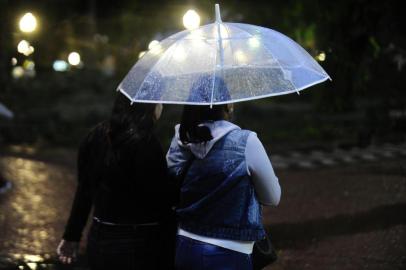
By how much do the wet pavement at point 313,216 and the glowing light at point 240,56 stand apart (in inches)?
130

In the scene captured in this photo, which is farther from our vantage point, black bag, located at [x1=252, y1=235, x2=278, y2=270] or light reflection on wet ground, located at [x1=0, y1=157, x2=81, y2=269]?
light reflection on wet ground, located at [x1=0, y1=157, x2=81, y2=269]

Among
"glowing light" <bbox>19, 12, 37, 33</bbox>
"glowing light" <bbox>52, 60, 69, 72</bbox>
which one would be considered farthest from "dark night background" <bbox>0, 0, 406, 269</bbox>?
"glowing light" <bbox>52, 60, 69, 72</bbox>

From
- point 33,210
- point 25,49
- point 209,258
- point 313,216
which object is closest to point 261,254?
point 209,258

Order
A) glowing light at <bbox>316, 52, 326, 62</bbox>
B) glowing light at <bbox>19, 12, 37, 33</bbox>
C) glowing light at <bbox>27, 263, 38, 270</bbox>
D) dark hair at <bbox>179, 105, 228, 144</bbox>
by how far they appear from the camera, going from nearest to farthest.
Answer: dark hair at <bbox>179, 105, 228, 144</bbox>
glowing light at <bbox>27, 263, 38, 270</bbox>
glowing light at <bbox>316, 52, 326, 62</bbox>
glowing light at <bbox>19, 12, 37, 33</bbox>

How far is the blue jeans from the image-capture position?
2951 millimetres

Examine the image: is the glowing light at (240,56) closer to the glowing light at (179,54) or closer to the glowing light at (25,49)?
the glowing light at (179,54)

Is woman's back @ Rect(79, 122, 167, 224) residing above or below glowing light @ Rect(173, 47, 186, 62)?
below

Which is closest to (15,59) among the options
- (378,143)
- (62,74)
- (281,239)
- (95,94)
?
(281,239)

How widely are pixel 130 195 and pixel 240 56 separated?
2.79ft

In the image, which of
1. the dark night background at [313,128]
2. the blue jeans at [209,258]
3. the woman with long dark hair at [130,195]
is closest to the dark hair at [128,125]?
the woman with long dark hair at [130,195]

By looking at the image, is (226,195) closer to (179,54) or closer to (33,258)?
(179,54)

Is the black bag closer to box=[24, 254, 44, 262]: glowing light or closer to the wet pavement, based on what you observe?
the wet pavement

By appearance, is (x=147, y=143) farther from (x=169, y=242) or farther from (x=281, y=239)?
(x=281, y=239)

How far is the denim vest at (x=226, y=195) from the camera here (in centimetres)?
291
